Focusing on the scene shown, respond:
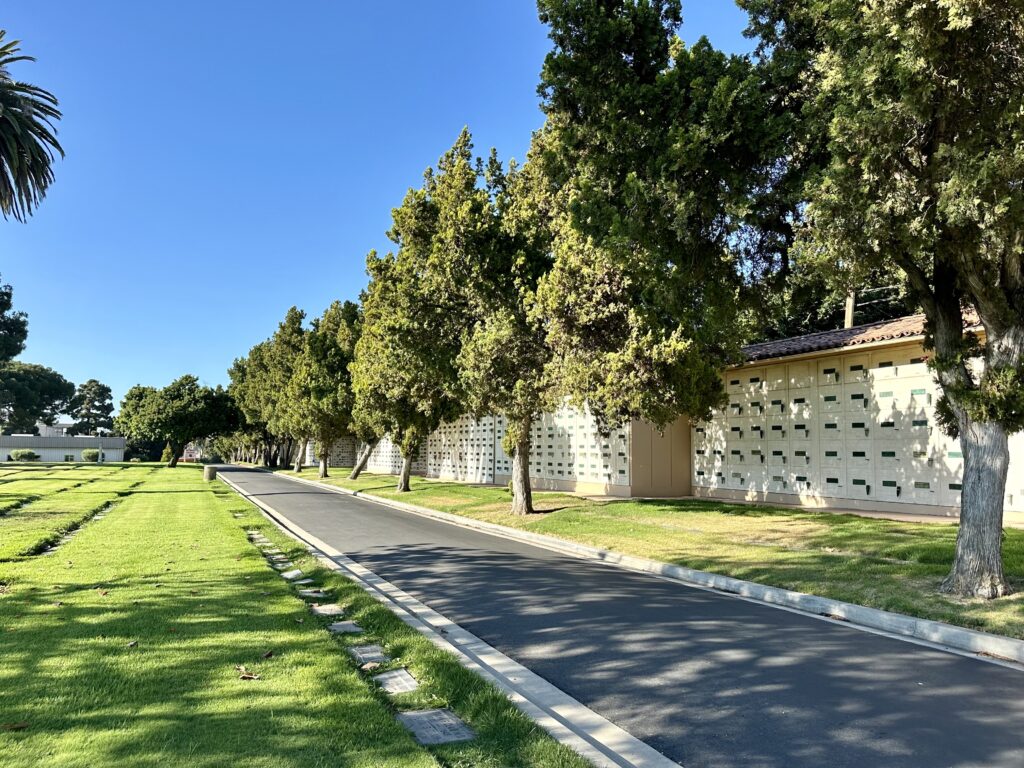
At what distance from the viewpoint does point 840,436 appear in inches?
661

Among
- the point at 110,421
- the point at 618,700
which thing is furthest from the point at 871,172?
the point at 110,421

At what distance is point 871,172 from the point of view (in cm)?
731

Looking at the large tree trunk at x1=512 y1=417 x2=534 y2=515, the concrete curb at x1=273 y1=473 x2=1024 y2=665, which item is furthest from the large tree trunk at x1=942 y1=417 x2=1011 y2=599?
the large tree trunk at x1=512 y1=417 x2=534 y2=515

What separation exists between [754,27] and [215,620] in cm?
1024

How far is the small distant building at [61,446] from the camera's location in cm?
8094

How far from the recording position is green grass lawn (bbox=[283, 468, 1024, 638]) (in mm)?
7578

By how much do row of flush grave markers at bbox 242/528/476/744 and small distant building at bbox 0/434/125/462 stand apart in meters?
89.3

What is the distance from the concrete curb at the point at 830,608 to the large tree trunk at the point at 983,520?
3.95 ft

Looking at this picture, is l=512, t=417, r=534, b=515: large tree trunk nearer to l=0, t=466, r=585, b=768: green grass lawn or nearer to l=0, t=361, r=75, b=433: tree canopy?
l=0, t=466, r=585, b=768: green grass lawn

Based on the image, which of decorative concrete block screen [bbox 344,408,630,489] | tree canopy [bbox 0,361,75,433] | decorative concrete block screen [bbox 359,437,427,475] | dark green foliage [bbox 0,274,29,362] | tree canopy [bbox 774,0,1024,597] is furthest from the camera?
tree canopy [bbox 0,361,75,433]

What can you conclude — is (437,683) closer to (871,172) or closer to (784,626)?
(784,626)

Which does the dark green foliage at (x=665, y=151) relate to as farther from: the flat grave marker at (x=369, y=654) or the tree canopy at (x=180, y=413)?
the tree canopy at (x=180, y=413)

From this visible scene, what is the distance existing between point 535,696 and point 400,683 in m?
1.01

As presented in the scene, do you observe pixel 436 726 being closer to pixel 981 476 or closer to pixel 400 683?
pixel 400 683
